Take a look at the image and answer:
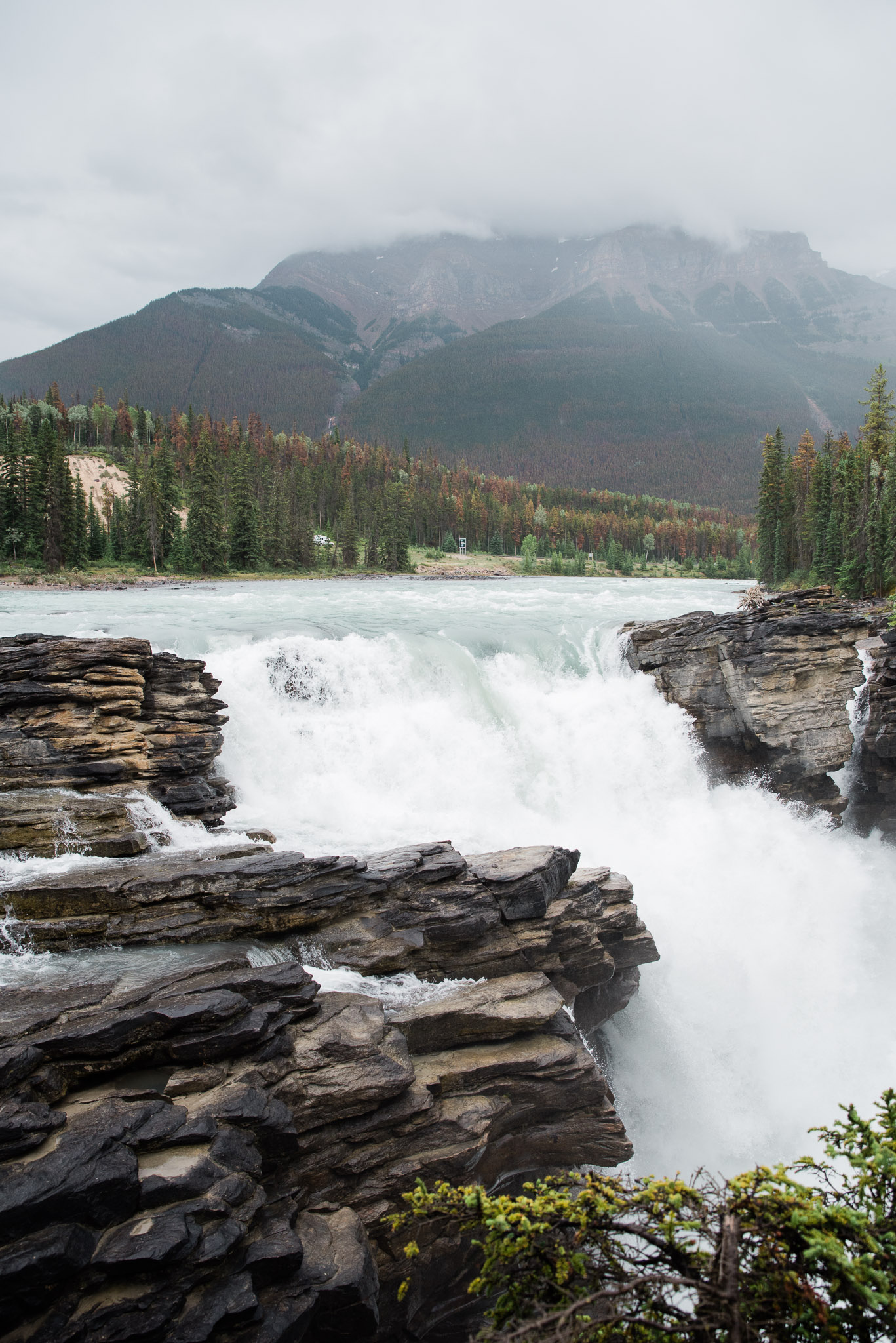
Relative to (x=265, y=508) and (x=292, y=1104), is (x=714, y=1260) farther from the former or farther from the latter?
(x=265, y=508)

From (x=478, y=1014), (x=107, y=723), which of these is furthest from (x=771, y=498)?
(x=478, y=1014)

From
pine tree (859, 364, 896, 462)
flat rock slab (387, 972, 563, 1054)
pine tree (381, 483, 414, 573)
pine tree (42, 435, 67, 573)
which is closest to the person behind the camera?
flat rock slab (387, 972, 563, 1054)

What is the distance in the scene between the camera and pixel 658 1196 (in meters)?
4.41

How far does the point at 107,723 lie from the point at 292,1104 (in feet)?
33.2

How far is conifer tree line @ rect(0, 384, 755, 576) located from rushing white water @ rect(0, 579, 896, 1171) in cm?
5245

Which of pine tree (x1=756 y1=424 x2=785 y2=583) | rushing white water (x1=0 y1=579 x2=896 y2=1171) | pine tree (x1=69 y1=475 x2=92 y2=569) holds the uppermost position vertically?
pine tree (x1=756 y1=424 x2=785 y2=583)

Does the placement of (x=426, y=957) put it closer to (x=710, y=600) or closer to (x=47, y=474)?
(x=710, y=600)

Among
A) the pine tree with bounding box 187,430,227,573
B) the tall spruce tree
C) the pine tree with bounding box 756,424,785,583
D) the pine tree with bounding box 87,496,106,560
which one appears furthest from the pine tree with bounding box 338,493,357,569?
the pine tree with bounding box 756,424,785,583

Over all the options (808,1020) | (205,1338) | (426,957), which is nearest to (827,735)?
(808,1020)

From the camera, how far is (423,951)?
11.6 metres

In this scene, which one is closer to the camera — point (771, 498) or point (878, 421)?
point (878, 421)

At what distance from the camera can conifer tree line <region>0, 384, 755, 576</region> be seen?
247ft

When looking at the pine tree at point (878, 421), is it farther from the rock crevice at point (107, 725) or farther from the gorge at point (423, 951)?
the rock crevice at point (107, 725)

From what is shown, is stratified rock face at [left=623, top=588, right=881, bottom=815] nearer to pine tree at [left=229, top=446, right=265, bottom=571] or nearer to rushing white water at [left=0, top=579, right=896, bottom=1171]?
rushing white water at [left=0, top=579, right=896, bottom=1171]
